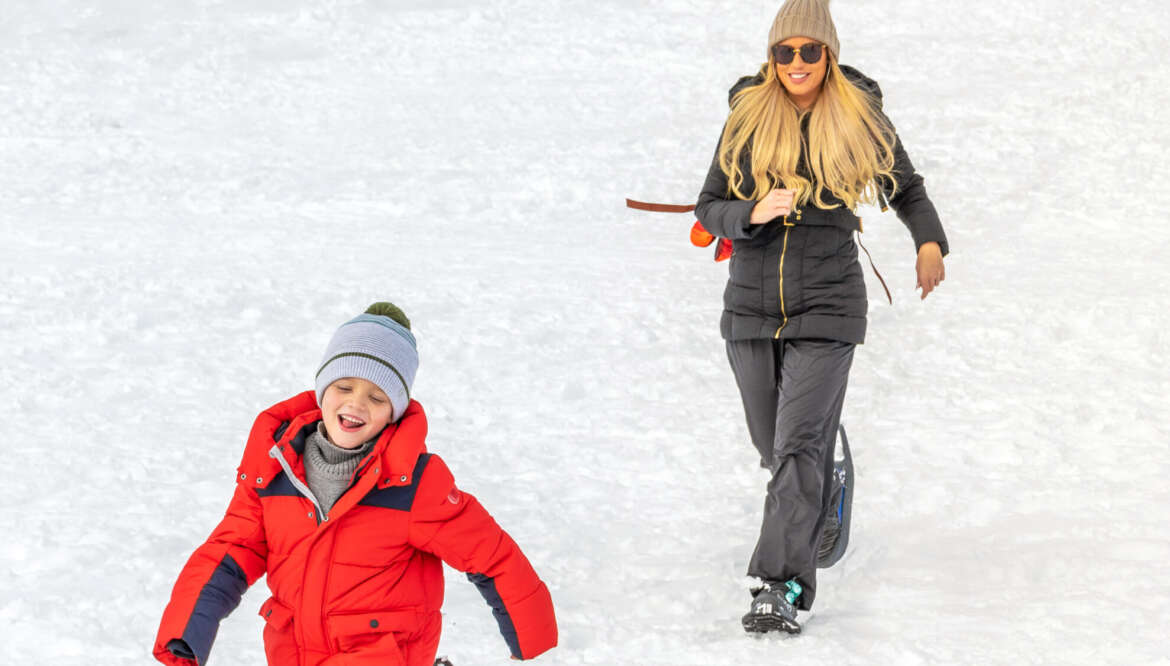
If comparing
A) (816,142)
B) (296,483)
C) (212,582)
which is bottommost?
(212,582)

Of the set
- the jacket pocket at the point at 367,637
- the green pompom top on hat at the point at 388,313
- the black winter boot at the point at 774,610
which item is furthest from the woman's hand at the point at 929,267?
the jacket pocket at the point at 367,637

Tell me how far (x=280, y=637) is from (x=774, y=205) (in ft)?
6.87

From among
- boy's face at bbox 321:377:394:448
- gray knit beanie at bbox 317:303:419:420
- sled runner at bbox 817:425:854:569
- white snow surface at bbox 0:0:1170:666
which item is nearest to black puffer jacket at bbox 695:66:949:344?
sled runner at bbox 817:425:854:569

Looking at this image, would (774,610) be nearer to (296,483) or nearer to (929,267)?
(929,267)

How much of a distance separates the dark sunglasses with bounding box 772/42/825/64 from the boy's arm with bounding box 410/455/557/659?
2.08 m

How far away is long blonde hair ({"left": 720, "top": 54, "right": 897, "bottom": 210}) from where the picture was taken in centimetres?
434

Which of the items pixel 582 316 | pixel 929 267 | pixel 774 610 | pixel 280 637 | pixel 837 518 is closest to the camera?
pixel 280 637

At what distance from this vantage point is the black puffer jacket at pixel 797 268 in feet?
14.5

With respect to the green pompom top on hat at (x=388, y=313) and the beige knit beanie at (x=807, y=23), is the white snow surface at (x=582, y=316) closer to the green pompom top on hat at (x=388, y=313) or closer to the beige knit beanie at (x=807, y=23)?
the green pompom top on hat at (x=388, y=313)

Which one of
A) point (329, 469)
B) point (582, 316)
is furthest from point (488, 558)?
point (582, 316)

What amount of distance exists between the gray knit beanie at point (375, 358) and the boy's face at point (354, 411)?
0.03 metres

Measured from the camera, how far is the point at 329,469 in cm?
311

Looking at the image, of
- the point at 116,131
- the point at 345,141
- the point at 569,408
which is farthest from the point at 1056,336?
the point at 116,131

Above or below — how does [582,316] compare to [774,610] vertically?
below
